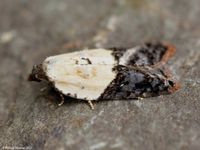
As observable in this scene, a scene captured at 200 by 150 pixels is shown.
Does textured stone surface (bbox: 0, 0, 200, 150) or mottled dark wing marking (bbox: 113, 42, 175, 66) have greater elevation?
mottled dark wing marking (bbox: 113, 42, 175, 66)

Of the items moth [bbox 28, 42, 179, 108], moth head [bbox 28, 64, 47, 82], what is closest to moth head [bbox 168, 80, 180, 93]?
moth [bbox 28, 42, 179, 108]

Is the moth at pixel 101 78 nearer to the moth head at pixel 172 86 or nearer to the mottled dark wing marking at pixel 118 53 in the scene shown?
the moth head at pixel 172 86

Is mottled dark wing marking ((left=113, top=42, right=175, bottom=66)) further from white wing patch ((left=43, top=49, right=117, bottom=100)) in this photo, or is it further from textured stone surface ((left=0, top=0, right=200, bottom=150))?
white wing patch ((left=43, top=49, right=117, bottom=100))

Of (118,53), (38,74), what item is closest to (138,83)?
(118,53)

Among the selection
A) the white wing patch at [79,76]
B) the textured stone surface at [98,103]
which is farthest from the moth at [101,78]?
the textured stone surface at [98,103]

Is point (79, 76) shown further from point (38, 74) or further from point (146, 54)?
point (146, 54)

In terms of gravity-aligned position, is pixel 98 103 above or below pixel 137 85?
below

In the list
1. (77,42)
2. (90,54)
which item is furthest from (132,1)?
(90,54)
